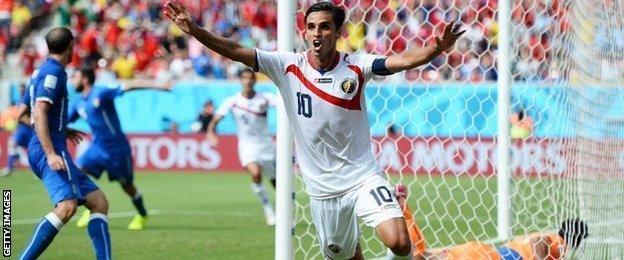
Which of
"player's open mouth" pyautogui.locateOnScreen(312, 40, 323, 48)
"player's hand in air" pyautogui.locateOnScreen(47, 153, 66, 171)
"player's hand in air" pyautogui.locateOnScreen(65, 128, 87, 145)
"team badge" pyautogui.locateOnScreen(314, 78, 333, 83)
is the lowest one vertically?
"player's hand in air" pyautogui.locateOnScreen(47, 153, 66, 171)

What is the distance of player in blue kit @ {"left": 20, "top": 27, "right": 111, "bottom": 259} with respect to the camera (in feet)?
28.2

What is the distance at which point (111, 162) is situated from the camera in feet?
46.3

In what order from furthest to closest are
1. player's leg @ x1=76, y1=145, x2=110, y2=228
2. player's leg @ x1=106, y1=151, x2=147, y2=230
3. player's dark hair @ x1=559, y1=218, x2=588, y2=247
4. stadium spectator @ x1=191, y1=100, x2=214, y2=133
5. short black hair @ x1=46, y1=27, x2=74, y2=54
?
1. stadium spectator @ x1=191, y1=100, x2=214, y2=133
2. player's leg @ x1=76, y1=145, x2=110, y2=228
3. player's leg @ x1=106, y1=151, x2=147, y2=230
4. player's dark hair @ x1=559, y1=218, x2=588, y2=247
5. short black hair @ x1=46, y1=27, x2=74, y2=54

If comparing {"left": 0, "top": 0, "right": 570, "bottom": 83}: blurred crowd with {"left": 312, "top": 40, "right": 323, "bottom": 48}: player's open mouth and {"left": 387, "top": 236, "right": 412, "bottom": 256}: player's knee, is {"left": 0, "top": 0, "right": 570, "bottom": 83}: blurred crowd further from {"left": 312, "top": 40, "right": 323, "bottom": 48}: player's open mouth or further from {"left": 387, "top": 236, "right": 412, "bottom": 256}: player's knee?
{"left": 387, "top": 236, "right": 412, "bottom": 256}: player's knee

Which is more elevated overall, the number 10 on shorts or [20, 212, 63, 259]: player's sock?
the number 10 on shorts

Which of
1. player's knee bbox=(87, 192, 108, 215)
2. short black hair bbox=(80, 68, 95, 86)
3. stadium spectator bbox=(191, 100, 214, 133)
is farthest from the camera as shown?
stadium spectator bbox=(191, 100, 214, 133)

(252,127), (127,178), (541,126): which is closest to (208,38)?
(541,126)

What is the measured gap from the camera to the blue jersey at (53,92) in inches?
341

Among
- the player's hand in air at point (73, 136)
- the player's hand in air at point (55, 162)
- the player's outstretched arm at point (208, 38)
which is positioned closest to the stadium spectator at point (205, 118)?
the player's hand in air at point (73, 136)

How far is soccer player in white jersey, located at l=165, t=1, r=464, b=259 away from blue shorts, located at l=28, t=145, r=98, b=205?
2.14 metres

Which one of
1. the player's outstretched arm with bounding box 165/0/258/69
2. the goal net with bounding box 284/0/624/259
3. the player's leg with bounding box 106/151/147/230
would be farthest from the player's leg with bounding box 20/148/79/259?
the player's leg with bounding box 106/151/147/230

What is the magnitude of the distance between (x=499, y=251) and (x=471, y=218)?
13.6 feet

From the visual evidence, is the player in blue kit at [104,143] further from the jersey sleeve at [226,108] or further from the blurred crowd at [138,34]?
the blurred crowd at [138,34]

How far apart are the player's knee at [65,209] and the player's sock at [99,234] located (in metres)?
0.31
